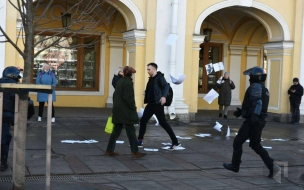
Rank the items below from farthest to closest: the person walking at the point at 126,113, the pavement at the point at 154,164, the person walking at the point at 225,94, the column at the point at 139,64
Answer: the person walking at the point at 225,94 → the column at the point at 139,64 → the person walking at the point at 126,113 → the pavement at the point at 154,164

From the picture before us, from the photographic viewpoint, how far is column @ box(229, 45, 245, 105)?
20.6 metres

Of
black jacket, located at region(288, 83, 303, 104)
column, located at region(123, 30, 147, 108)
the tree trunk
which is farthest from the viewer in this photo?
black jacket, located at region(288, 83, 303, 104)

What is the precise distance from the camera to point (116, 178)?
7.98 m

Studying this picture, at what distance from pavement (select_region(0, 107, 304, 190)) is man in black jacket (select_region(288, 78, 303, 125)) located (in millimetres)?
3059

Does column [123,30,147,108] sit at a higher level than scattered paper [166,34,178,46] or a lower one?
lower

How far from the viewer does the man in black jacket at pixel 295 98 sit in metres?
16.7

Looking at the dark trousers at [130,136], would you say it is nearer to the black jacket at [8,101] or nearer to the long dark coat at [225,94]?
the black jacket at [8,101]

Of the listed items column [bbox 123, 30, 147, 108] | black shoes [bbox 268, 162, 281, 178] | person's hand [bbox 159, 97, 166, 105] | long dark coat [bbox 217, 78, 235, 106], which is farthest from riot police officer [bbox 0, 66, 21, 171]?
long dark coat [bbox 217, 78, 235, 106]

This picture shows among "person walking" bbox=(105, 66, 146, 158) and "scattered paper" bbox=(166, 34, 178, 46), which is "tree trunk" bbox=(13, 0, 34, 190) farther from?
"scattered paper" bbox=(166, 34, 178, 46)

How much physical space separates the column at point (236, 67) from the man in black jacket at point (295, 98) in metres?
4.02

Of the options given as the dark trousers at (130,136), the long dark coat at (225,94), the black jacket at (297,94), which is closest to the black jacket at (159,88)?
the dark trousers at (130,136)

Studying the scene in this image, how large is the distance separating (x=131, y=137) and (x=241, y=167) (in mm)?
1983

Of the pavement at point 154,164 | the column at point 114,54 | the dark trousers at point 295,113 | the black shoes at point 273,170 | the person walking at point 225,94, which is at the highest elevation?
the column at point 114,54

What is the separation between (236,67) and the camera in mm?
20703
